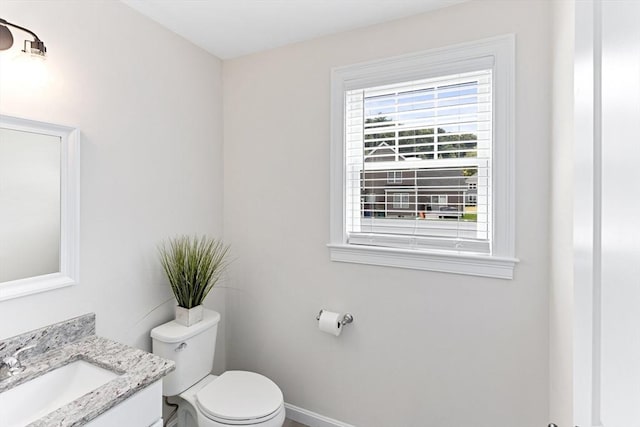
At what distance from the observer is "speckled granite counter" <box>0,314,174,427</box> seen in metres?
1.00

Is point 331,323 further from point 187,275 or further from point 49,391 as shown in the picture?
point 49,391

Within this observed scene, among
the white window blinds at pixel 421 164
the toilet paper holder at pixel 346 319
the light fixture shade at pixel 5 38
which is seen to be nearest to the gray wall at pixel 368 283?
the toilet paper holder at pixel 346 319

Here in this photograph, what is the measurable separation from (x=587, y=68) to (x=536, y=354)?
54.7 inches

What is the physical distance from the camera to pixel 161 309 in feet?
6.21

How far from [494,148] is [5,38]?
2.07m

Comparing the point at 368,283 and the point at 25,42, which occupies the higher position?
the point at 25,42

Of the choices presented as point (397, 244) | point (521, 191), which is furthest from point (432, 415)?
point (521, 191)

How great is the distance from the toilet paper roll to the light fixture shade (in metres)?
1.85

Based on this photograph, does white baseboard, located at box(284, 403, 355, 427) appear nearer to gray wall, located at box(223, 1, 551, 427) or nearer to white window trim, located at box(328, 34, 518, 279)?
gray wall, located at box(223, 1, 551, 427)

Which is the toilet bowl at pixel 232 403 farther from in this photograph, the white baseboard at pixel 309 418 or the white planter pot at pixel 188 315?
the white baseboard at pixel 309 418

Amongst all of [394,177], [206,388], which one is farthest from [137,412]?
[394,177]

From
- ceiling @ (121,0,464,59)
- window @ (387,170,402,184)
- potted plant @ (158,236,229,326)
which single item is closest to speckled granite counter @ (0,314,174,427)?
potted plant @ (158,236,229,326)

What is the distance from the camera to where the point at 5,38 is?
121 centimetres

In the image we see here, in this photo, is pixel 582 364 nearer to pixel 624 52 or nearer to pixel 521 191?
pixel 624 52
